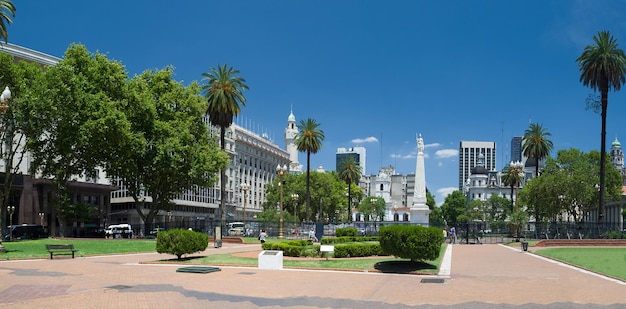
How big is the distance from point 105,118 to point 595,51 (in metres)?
43.3

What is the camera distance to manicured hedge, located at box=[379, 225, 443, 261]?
2223 cm

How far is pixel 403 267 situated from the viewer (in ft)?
76.6

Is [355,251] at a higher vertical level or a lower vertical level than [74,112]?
lower

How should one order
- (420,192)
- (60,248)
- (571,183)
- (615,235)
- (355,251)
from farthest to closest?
(420,192), (571,183), (615,235), (355,251), (60,248)

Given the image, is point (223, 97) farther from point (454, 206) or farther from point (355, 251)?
point (454, 206)

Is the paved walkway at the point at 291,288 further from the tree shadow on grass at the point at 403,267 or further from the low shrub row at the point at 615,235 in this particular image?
the low shrub row at the point at 615,235

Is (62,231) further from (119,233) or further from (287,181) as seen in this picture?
(287,181)

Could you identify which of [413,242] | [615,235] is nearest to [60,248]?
[413,242]

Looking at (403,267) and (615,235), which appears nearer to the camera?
(403,267)

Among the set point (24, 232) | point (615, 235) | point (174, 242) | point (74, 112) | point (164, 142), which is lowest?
point (24, 232)

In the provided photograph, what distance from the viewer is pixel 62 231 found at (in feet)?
169

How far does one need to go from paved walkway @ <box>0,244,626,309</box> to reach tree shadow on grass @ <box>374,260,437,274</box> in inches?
37.9

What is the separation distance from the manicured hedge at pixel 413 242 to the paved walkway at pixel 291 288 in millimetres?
1321

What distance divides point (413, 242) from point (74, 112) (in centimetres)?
3299
